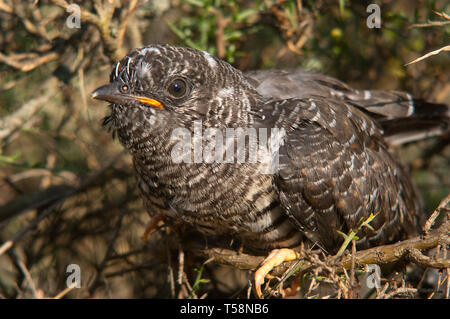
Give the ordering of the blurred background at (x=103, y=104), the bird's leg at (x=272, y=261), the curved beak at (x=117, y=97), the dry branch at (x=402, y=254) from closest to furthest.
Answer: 1. the dry branch at (x=402, y=254)
2. the curved beak at (x=117, y=97)
3. the bird's leg at (x=272, y=261)
4. the blurred background at (x=103, y=104)

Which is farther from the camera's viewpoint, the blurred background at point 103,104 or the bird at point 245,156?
the blurred background at point 103,104

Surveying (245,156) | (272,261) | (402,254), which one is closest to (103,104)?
(245,156)

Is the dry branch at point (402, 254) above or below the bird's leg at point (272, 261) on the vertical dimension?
above

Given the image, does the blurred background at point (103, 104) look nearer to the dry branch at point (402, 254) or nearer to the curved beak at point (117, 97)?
the curved beak at point (117, 97)

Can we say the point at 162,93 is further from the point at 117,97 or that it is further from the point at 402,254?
the point at 402,254

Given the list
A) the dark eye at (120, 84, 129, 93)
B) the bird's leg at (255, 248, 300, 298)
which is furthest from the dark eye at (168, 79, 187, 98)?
the bird's leg at (255, 248, 300, 298)

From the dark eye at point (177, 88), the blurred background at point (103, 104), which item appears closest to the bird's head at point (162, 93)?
the dark eye at point (177, 88)

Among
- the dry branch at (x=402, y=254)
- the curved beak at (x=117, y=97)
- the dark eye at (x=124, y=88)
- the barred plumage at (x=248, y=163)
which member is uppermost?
the dark eye at (x=124, y=88)
